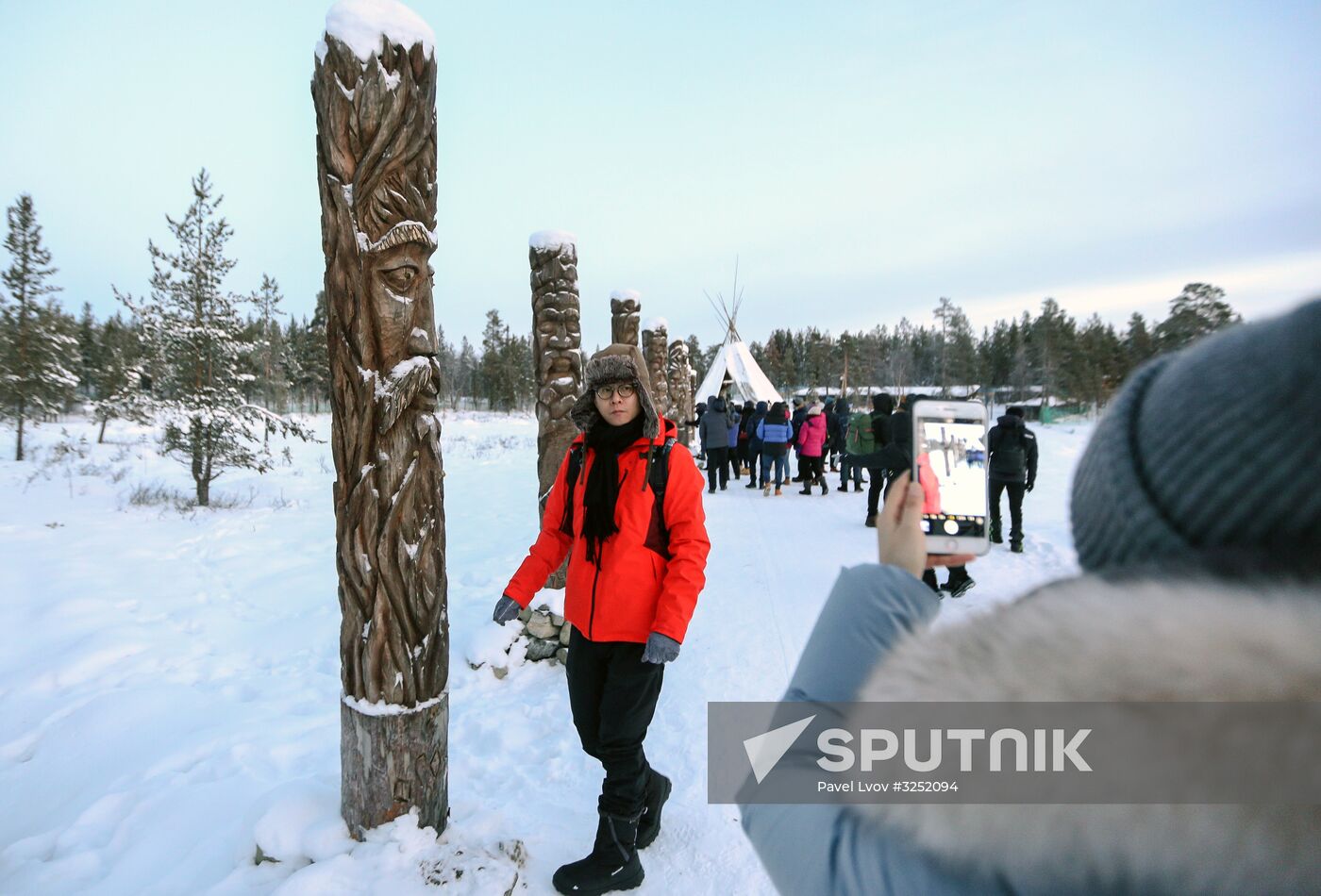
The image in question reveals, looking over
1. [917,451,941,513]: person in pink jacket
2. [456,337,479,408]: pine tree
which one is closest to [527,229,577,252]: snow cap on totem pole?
[917,451,941,513]: person in pink jacket

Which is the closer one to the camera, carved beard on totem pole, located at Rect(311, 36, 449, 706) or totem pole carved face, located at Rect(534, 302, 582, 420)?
carved beard on totem pole, located at Rect(311, 36, 449, 706)

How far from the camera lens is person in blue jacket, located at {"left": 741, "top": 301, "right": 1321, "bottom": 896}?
48 cm

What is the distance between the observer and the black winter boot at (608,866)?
248cm

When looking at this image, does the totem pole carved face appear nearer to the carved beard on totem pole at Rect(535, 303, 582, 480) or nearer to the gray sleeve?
the carved beard on totem pole at Rect(535, 303, 582, 480)

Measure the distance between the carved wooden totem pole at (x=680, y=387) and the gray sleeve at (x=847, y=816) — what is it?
53.2 ft

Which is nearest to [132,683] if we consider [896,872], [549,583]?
Answer: [549,583]

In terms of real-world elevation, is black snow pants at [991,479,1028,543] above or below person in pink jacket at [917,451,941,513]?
below

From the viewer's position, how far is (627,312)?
10047 mm

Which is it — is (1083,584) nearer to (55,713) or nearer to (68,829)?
(68,829)

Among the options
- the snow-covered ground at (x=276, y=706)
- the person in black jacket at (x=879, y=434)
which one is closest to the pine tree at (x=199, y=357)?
the snow-covered ground at (x=276, y=706)

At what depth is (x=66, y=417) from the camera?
95.0ft

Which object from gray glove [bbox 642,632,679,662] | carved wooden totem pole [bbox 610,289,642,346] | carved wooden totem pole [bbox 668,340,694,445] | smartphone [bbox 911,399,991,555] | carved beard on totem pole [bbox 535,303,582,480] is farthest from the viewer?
carved wooden totem pole [bbox 668,340,694,445]

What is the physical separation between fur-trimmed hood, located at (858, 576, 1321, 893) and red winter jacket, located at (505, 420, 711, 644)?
1783 millimetres

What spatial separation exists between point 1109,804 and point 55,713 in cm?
550
